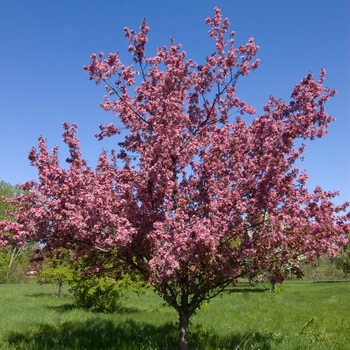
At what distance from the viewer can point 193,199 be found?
7484mm

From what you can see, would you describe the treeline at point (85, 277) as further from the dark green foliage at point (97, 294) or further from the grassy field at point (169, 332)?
the grassy field at point (169, 332)

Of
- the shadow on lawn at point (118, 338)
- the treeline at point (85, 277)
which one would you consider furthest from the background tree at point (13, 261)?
the shadow on lawn at point (118, 338)

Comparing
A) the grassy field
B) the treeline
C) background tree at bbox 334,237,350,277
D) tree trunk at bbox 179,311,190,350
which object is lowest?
the grassy field

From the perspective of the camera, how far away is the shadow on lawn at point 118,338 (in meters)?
9.12

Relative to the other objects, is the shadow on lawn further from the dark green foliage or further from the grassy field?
the dark green foliage

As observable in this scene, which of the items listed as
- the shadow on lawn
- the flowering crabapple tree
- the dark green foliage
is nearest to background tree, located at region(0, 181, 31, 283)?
the dark green foliage

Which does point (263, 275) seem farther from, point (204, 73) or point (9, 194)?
point (9, 194)

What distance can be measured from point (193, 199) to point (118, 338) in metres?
4.63

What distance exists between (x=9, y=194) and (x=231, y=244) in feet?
194

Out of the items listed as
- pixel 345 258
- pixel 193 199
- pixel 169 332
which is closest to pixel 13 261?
pixel 345 258

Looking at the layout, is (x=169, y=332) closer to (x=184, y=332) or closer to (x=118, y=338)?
(x=118, y=338)

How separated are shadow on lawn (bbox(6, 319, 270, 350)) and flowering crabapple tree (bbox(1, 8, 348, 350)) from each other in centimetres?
177

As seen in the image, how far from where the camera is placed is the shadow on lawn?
9.12m

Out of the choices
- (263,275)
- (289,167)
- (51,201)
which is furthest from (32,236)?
(289,167)
